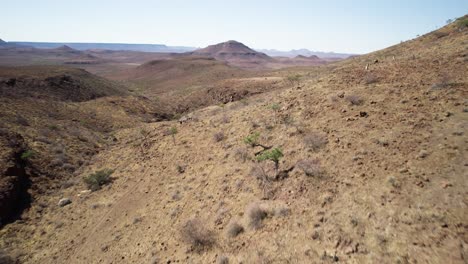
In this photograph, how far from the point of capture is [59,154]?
685 inches

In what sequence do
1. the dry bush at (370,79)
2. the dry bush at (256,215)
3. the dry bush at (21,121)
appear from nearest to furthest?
the dry bush at (256,215) → the dry bush at (370,79) → the dry bush at (21,121)

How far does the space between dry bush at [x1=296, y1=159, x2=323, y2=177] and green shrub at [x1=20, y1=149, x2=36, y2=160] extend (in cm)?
1498

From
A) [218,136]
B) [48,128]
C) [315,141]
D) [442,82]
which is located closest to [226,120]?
[218,136]

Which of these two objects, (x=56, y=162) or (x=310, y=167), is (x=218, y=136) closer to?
(x=310, y=167)

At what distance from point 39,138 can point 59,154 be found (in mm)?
2340

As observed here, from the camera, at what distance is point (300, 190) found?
855cm

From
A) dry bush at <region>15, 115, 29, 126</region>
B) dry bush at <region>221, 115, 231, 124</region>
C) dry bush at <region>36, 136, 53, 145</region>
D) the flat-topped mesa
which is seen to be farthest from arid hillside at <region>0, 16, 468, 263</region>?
the flat-topped mesa

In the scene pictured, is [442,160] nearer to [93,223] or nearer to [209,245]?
[209,245]

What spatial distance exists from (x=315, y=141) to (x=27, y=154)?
50.9 feet

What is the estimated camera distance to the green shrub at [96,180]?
14.5m

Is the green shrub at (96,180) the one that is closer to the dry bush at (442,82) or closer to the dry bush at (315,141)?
the dry bush at (315,141)

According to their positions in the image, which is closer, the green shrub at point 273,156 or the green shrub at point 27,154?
the green shrub at point 273,156

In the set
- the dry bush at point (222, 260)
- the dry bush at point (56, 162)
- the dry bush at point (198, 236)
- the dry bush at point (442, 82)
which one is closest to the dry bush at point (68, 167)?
the dry bush at point (56, 162)

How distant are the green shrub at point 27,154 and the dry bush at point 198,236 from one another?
477 inches
